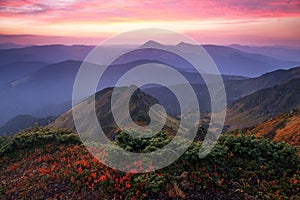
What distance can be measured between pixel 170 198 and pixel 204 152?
130 inches

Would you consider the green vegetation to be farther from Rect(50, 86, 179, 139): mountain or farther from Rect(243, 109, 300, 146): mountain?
Rect(50, 86, 179, 139): mountain

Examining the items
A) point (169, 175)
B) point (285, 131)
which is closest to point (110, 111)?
point (285, 131)

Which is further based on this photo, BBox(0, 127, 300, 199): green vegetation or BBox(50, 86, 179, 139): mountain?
BBox(50, 86, 179, 139): mountain

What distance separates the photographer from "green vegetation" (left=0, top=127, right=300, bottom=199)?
10445mm

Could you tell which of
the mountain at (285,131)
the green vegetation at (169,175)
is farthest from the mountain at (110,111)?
the green vegetation at (169,175)

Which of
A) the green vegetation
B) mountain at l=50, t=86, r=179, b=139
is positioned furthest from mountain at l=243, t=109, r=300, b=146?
mountain at l=50, t=86, r=179, b=139

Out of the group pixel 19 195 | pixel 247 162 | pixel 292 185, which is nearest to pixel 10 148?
pixel 19 195

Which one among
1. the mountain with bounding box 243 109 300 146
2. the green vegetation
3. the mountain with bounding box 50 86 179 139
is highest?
the green vegetation

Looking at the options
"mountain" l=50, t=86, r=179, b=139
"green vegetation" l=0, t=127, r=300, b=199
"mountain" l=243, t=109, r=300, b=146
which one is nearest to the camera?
"green vegetation" l=0, t=127, r=300, b=199

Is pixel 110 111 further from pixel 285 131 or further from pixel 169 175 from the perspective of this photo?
pixel 169 175

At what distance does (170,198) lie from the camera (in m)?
10.1

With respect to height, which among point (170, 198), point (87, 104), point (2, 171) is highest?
point (170, 198)

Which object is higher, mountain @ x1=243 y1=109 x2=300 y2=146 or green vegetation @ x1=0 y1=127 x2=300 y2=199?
green vegetation @ x1=0 y1=127 x2=300 y2=199

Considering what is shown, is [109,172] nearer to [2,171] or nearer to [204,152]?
[204,152]
